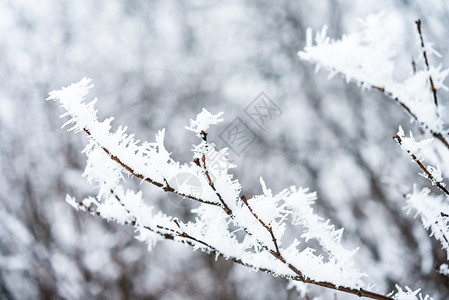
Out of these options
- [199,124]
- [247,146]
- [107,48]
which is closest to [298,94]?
[247,146]

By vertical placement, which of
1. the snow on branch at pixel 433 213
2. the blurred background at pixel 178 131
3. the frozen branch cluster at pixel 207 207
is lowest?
the snow on branch at pixel 433 213

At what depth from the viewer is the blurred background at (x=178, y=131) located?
480 centimetres

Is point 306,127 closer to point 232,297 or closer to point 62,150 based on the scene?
point 232,297

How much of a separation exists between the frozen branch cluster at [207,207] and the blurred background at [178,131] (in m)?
3.75

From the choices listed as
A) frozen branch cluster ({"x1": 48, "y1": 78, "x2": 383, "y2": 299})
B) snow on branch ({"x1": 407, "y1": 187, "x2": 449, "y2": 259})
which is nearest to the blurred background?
snow on branch ({"x1": 407, "y1": 187, "x2": 449, "y2": 259})

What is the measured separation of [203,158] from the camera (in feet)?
2.50

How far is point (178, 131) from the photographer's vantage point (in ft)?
19.0

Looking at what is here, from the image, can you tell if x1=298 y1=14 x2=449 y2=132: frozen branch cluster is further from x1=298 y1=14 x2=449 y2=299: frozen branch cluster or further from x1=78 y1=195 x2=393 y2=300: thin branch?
x1=78 y1=195 x2=393 y2=300: thin branch

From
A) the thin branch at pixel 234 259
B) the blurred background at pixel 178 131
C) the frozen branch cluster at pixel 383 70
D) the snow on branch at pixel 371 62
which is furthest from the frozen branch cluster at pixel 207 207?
the blurred background at pixel 178 131

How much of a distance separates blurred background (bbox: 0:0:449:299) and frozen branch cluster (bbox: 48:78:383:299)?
375 cm

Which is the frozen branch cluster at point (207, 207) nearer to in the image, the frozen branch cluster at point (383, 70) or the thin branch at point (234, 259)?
the thin branch at point (234, 259)

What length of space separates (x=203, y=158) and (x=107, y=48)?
19.4ft

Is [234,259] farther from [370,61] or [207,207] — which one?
[370,61]

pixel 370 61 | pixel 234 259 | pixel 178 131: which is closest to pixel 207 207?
pixel 234 259
